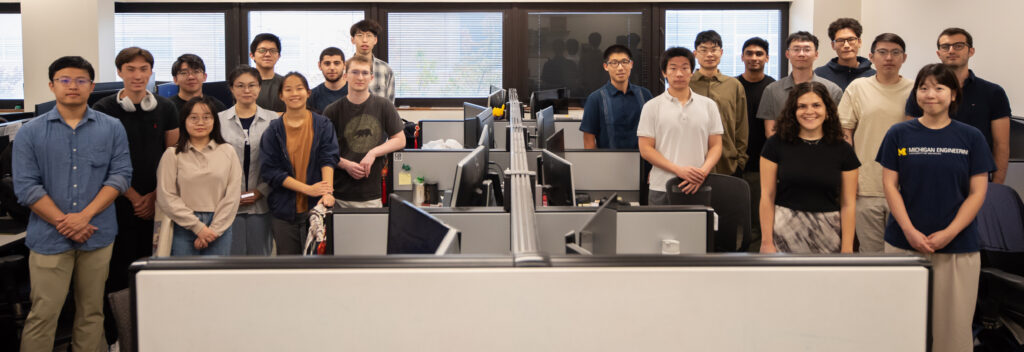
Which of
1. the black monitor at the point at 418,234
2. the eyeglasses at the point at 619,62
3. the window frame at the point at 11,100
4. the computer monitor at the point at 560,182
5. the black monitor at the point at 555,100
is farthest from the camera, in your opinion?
the window frame at the point at 11,100

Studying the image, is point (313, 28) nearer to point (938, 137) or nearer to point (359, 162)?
point (359, 162)

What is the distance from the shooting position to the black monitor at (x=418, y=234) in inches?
58.6

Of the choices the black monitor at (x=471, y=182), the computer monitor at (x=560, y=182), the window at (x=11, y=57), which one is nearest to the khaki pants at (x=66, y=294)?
the black monitor at (x=471, y=182)

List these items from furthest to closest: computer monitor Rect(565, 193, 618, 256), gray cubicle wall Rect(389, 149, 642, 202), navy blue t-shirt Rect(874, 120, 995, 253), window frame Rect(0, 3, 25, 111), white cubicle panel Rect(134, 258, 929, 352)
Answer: window frame Rect(0, 3, 25, 111) < gray cubicle wall Rect(389, 149, 642, 202) < navy blue t-shirt Rect(874, 120, 995, 253) < computer monitor Rect(565, 193, 618, 256) < white cubicle panel Rect(134, 258, 929, 352)

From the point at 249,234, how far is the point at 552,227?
1551 millimetres

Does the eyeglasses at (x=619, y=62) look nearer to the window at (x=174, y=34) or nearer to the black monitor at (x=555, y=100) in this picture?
the black monitor at (x=555, y=100)

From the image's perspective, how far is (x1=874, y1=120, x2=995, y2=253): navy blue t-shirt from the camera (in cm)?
250

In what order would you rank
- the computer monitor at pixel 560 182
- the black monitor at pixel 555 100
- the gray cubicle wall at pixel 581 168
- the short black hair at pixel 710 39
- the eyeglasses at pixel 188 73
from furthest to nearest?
1. the black monitor at pixel 555 100
2. the short black hair at pixel 710 39
3. the gray cubicle wall at pixel 581 168
4. the eyeglasses at pixel 188 73
5. the computer monitor at pixel 560 182

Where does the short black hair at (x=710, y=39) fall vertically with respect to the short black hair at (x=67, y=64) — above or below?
above

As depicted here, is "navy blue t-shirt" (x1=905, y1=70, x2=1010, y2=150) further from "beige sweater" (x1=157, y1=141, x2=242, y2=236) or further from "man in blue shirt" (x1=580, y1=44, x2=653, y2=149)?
"beige sweater" (x1=157, y1=141, x2=242, y2=236)

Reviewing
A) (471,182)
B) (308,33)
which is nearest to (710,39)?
(471,182)

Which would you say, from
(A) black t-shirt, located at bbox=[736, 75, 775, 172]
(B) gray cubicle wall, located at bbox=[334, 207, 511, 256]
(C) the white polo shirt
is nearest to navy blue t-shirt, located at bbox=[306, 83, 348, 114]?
(C) the white polo shirt

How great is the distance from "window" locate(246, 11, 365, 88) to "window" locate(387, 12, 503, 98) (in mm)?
478

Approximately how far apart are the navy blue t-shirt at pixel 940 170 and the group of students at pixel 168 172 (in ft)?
6.85
